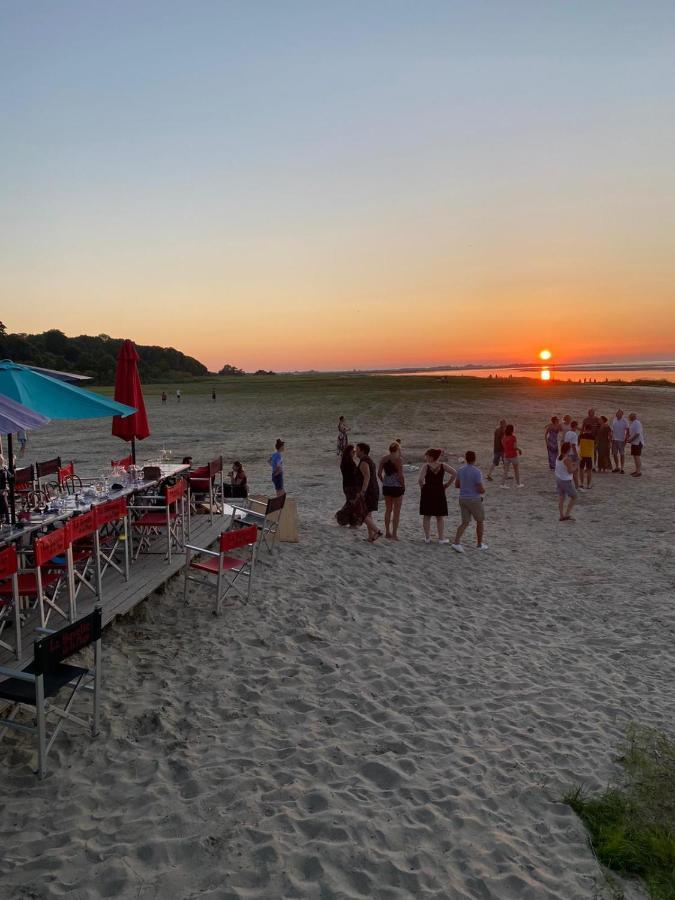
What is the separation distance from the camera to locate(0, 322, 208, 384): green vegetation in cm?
8035

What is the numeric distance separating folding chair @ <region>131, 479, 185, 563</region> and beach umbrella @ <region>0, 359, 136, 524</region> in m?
1.18

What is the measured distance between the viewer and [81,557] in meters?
6.73

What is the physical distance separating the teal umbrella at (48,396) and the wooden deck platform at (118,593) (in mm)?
1816

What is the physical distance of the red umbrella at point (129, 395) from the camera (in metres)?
9.05

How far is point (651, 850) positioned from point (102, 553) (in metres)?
5.60

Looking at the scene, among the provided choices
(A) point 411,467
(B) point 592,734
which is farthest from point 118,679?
(A) point 411,467

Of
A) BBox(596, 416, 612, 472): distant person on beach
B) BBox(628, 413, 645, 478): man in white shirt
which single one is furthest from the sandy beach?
BBox(596, 416, 612, 472): distant person on beach

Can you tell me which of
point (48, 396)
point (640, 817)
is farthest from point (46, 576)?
point (640, 817)

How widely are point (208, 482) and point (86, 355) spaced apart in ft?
335

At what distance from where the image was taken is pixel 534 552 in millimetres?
10586

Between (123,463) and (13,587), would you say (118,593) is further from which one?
(123,463)

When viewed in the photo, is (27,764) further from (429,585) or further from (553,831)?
(429,585)

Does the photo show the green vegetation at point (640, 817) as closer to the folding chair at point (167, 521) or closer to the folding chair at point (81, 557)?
the folding chair at point (81, 557)

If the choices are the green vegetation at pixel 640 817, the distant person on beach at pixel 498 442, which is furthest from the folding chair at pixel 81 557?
the distant person on beach at pixel 498 442
